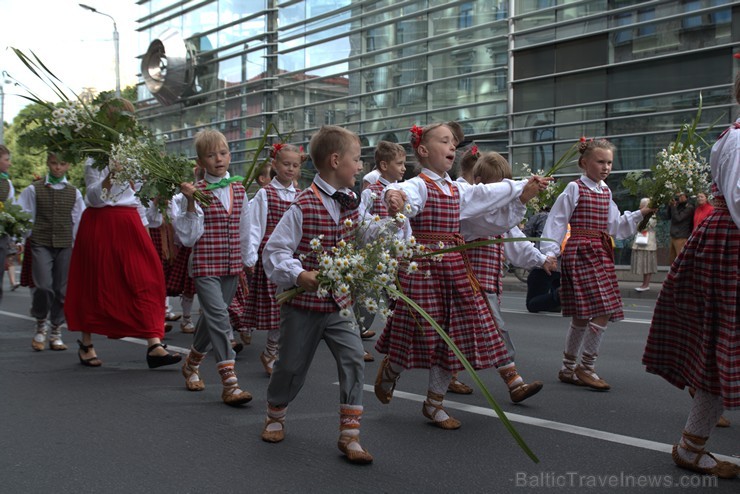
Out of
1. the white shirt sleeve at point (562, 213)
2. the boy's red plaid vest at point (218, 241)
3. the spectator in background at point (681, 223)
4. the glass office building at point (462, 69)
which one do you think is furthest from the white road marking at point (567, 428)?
the glass office building at point (462, 69)

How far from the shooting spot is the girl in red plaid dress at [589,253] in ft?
20.5

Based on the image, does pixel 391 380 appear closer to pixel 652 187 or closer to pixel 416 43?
pixel 652 187

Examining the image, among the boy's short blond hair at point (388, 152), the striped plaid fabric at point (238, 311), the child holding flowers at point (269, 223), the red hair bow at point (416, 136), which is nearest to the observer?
the red hair bow at point (416, 136)

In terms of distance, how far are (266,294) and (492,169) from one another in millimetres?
2388

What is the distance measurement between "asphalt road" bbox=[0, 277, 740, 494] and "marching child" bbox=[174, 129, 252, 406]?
1.00 feet

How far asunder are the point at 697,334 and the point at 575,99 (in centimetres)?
1946

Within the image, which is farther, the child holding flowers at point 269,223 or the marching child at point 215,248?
the child holding flowers at point 269,223

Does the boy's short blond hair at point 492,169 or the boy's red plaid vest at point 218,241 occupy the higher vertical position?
the boy's short blond hair at point 492,169

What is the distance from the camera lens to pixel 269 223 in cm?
757

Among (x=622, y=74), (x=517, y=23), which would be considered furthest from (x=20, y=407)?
(x=517, y=23)

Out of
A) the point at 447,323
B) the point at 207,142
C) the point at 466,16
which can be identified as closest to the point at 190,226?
the point at 207,142

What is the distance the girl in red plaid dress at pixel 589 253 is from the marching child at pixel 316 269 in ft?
7.67

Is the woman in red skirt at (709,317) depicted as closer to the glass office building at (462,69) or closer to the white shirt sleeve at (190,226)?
the white shirt sleeve at (190,226)
